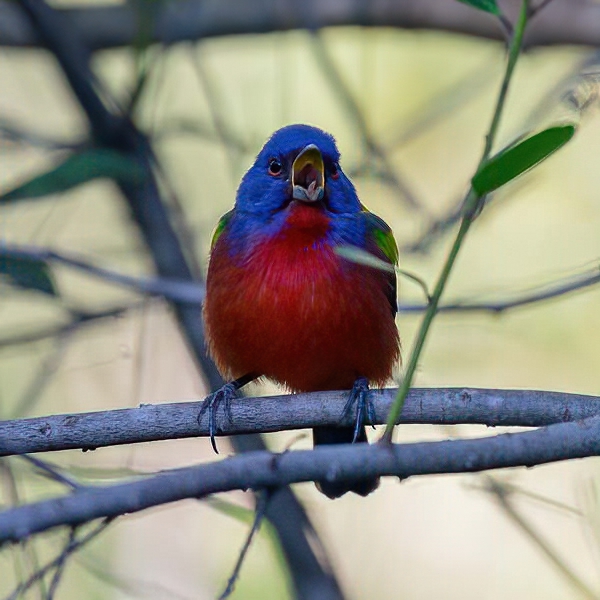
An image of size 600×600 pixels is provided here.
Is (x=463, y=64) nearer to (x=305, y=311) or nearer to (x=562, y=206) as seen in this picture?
(x=562, y=206)

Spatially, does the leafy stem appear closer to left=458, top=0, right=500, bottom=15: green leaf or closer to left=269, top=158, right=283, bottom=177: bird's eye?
left=458, top=0, right=500, bottom=15: green leaf

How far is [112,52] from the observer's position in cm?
618

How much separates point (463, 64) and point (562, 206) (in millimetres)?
1255

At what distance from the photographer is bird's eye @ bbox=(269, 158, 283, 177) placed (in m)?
4.31

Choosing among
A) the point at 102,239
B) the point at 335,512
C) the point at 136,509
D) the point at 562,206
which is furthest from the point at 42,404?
the point at 136,509

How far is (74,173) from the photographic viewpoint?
14.4ft

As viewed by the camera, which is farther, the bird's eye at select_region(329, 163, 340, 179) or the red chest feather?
the bird's eye at select_region(329, 163, 340, 179)

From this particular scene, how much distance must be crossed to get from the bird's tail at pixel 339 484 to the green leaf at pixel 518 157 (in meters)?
2.11

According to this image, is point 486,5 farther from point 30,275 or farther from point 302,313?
point 30,275

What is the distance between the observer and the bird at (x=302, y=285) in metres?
3.98

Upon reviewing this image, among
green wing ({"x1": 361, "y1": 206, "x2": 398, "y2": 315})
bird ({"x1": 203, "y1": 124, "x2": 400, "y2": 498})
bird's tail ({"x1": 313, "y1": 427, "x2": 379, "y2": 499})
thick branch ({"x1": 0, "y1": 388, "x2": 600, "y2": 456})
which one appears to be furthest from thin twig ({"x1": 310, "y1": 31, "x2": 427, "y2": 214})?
thick branch ({"x1": 0, "y1": 388, "x2": 600, "y2": 456})

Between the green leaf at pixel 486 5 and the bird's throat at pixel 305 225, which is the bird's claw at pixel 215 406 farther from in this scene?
the green leaf at pixel 486 5

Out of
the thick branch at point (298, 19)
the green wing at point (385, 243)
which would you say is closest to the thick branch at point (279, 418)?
the green wing at point (385, 243)

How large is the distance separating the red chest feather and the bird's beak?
0.20 feet
